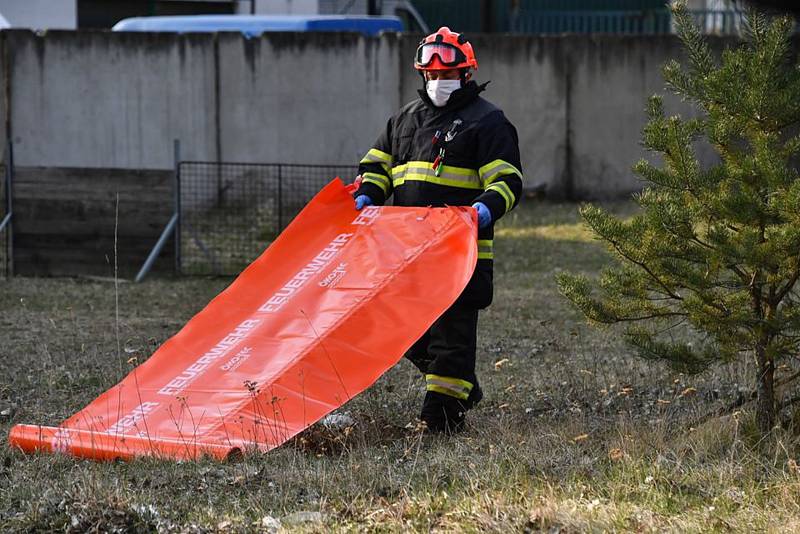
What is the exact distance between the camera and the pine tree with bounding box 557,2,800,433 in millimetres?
5449

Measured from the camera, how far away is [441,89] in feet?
20.5

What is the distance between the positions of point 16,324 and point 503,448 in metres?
5.24

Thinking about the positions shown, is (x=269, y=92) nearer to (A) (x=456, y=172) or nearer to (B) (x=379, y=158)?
(B) (x=379, y=158)

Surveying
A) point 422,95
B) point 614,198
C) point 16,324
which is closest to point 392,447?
point 422,95

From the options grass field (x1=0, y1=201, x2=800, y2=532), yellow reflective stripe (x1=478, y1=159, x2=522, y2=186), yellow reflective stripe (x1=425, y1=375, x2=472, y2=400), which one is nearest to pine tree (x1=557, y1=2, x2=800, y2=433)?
grass field (x1=0, y1=201, x2=800, y2=532)

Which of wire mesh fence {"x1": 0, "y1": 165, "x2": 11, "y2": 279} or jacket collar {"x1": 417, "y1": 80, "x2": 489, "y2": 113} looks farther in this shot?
wire mesh fence {"x1": 0, "y1": 165, "x2": 11, "y2": 279}

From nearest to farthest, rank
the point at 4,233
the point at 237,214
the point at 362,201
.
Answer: the point at 362,201 < the point at 4,233 < the point at 237,214

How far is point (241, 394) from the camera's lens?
19.0 feet

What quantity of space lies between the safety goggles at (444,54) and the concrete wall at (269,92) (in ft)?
37.4

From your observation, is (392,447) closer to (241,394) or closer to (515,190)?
(241,394)

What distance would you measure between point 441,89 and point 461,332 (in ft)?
4.10

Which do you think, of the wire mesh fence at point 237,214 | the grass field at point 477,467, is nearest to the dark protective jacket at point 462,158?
the grass field at point 477,467

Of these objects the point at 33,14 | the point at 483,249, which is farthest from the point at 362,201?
the point at 33,14

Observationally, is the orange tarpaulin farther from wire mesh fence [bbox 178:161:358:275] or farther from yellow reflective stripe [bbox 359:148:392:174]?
wire mesh fence [bbox 178:161:358:275]
